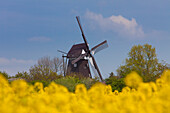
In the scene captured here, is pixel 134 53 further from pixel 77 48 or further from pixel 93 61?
pixel 77 48

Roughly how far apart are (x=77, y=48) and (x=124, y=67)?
8.23m

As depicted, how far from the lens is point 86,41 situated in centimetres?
3678

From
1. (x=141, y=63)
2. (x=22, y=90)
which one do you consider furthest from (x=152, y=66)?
(x=22, y=90)

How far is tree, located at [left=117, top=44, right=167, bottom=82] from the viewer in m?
33.9

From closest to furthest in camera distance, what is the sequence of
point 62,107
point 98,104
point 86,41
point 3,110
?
point 3,110
point 62,107
point 98,104
point 86,41

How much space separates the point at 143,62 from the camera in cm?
3466

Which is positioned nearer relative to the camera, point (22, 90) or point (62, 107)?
point (62, 107)

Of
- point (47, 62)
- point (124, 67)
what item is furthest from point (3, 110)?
point (47, 62)

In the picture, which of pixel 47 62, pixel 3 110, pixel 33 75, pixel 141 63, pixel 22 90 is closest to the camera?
pixel 3 110

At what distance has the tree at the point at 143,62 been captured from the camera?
3391 cm

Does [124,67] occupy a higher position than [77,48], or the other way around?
[77,48]

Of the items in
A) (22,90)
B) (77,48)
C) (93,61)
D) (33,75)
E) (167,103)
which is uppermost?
(77,48)

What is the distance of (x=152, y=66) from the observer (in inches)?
1359

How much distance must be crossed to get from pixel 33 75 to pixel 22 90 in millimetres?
23703
